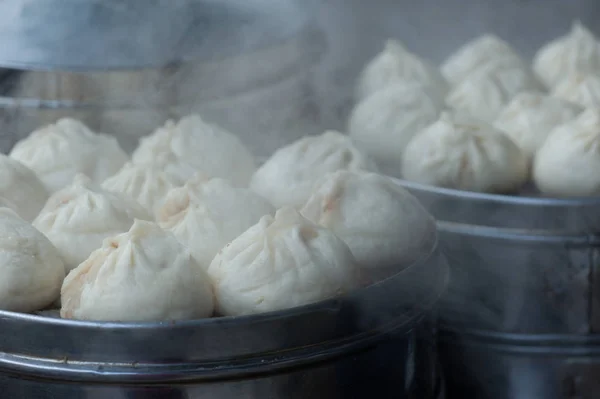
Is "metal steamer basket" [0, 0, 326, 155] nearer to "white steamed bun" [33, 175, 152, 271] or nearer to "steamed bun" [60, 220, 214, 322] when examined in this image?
"white steamed bun" [33, 175, 152, 271]

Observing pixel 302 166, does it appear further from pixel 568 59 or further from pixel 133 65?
pixel 568 59

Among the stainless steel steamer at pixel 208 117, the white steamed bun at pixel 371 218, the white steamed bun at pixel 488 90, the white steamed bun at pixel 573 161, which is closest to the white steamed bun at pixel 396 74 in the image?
the white steamed bun at pixel 488 90

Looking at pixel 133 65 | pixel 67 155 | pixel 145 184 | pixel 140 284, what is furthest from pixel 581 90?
pixel 140 284

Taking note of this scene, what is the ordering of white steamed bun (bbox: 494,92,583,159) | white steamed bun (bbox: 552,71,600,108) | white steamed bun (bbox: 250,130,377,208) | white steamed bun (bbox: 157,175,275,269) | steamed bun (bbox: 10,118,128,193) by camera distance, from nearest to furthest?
white steamed bun (bbox: 157,175,275,269), white steamed bun (bbox: 250,130,377,208), steamed bun (bbox: 10,118,128,193), white steamed bun (bbox: 494,92,583,159), white steamed bun (bbox: 552,71,600,108)

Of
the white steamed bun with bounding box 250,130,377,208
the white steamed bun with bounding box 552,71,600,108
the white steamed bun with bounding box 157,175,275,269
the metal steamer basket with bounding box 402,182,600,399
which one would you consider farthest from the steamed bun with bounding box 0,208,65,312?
the white steamed bun with bounding box 552,71,600,108

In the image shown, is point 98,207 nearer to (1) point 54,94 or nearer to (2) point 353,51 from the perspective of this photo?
(1) point 54,94

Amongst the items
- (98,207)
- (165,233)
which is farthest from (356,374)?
(98,207)
